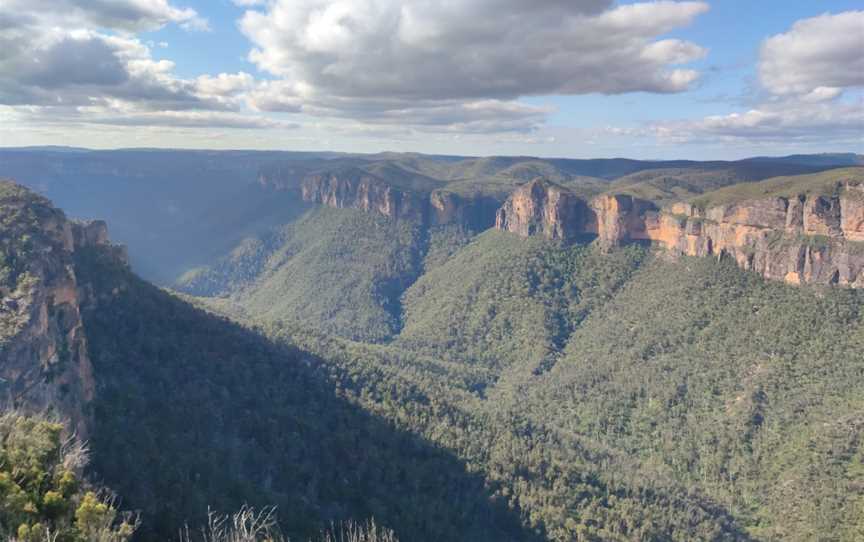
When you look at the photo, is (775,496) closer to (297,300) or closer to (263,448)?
(263,448)

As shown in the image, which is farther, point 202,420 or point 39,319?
point 202,420

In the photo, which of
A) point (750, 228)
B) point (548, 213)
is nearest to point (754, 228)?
point (750, 228)

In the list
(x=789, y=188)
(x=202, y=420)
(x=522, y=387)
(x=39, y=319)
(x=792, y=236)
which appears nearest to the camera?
(x=39, y=319)

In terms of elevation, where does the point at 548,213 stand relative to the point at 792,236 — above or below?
below

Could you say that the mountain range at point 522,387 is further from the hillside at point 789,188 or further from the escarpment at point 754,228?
the hillside at point 789,188

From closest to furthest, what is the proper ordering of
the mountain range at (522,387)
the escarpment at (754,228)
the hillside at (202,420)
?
the hillside at (202,420) → the mountain range at (522,387) → the escarpment at (754,228)

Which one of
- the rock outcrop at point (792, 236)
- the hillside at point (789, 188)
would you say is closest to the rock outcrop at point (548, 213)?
the hillside at point (789, 188)

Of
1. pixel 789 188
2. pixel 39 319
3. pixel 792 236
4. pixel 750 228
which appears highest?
pixel 789 188

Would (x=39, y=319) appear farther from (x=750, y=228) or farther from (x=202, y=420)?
(x=750, y=228)
